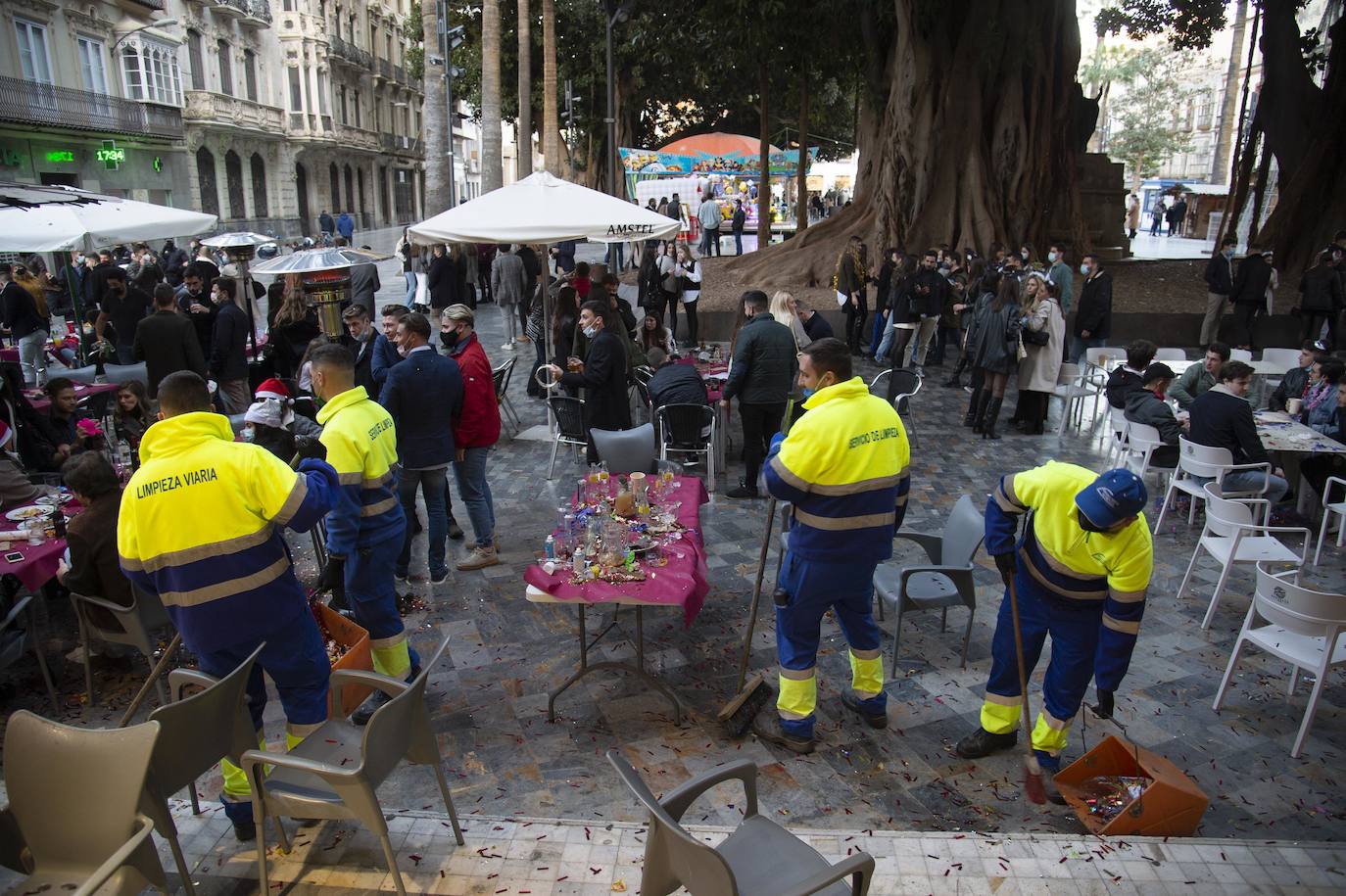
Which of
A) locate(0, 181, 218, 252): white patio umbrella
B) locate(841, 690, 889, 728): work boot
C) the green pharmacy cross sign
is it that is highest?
the green pharmacy cross sign

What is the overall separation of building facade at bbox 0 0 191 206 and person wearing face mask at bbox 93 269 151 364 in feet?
54.7

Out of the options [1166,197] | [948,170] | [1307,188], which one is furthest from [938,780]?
[1166,197]

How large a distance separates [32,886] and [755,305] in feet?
19.8

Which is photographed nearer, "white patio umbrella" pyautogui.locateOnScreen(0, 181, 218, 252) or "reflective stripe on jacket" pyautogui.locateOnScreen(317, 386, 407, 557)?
"reflective stripe on jacket" pyautogui.locateOnScreen(317, 386, 407, 557)

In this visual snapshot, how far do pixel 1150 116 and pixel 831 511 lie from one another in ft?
231

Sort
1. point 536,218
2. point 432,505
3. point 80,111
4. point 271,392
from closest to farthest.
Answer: point 271,392 < point 432,505 < point 536,218 < point 80,111

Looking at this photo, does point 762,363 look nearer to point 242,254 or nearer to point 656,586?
point 656,586

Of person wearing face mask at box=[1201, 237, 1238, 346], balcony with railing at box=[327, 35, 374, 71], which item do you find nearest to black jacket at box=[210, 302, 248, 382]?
person wearing face mask at box=[1201, 237, 1238, 346]

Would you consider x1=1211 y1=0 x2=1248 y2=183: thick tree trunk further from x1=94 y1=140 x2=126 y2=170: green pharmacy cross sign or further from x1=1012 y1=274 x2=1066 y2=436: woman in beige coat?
x1=94 y1=140 x2=126 y2=170: green pharmacy cross sign

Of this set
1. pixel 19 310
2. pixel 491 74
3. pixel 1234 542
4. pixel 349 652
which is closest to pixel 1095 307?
pixel 1234 542

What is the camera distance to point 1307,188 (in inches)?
628

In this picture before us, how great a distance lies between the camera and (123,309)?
1035 cm

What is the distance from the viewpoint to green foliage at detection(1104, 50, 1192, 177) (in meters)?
61.2

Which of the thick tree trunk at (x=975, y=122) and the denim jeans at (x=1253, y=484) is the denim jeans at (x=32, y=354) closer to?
the denim jeans at (x=1253, y=484)
